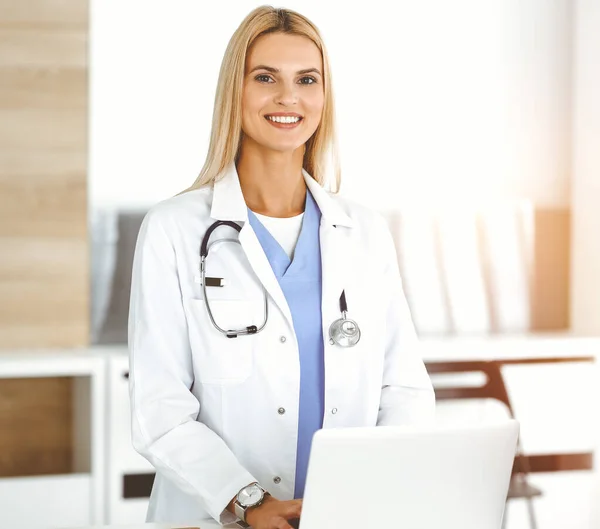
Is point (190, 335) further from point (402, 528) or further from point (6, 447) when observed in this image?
point (6, 447)

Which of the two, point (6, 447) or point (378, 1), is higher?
point (378, 1)

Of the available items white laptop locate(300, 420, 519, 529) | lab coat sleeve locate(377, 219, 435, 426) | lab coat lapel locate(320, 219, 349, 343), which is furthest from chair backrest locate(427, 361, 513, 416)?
white laptop locate(300, 420, 519, 529)

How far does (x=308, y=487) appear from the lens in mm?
1327

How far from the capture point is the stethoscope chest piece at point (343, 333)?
1.90 meters

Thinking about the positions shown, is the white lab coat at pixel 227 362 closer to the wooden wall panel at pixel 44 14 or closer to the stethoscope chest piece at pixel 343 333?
the stethoscope chest piece at pixel 343 333

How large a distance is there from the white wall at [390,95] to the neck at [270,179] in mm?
1792

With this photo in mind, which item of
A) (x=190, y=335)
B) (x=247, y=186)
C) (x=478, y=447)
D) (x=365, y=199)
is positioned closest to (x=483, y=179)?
(x=365, y=199)

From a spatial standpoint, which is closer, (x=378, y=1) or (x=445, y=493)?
(x=445, y=493)

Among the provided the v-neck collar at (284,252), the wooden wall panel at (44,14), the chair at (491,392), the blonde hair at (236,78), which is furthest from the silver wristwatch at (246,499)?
the wooden wall panel at (44,14)

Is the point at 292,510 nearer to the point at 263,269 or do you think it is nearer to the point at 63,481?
the point at 263,269

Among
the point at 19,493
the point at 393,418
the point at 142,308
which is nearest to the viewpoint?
the point at 142,308

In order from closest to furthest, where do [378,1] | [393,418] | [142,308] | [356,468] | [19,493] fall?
[356,468] < [142,308] < [393,418] < [19,493] < [378,1]

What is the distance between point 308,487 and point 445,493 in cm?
22

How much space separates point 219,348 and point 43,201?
1.97m
